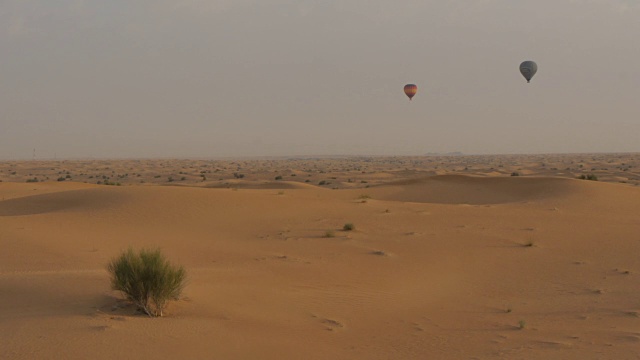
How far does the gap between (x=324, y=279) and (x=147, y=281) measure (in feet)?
14.5

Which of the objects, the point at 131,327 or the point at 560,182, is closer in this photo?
the point at 131,327

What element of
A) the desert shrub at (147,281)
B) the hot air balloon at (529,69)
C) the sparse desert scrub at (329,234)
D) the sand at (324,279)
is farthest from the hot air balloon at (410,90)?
the desert shrub at (147,281)

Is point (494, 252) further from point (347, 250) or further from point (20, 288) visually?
point (20, 288)

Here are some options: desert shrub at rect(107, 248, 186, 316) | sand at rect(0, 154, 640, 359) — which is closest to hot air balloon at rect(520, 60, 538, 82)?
sand at rect(0, 154, 640, 359)

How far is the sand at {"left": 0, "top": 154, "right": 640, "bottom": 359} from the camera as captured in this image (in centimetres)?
769

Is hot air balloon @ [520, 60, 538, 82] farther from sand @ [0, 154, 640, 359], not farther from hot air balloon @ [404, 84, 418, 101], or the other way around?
sand @ [0, 154, 640, 359]

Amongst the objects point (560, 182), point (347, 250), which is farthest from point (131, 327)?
point (560, 182)

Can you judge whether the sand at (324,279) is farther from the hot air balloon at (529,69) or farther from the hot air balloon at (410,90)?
the hot air balloon at (410,90)

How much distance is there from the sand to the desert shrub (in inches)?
9.1

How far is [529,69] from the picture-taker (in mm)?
46938

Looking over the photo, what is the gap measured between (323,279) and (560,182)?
2321 cm

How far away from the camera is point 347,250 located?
15.0 m

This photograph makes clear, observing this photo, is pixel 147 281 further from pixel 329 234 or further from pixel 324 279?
pixel 329 234

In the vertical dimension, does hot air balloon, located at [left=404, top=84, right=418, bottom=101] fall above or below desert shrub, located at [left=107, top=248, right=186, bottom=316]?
above
